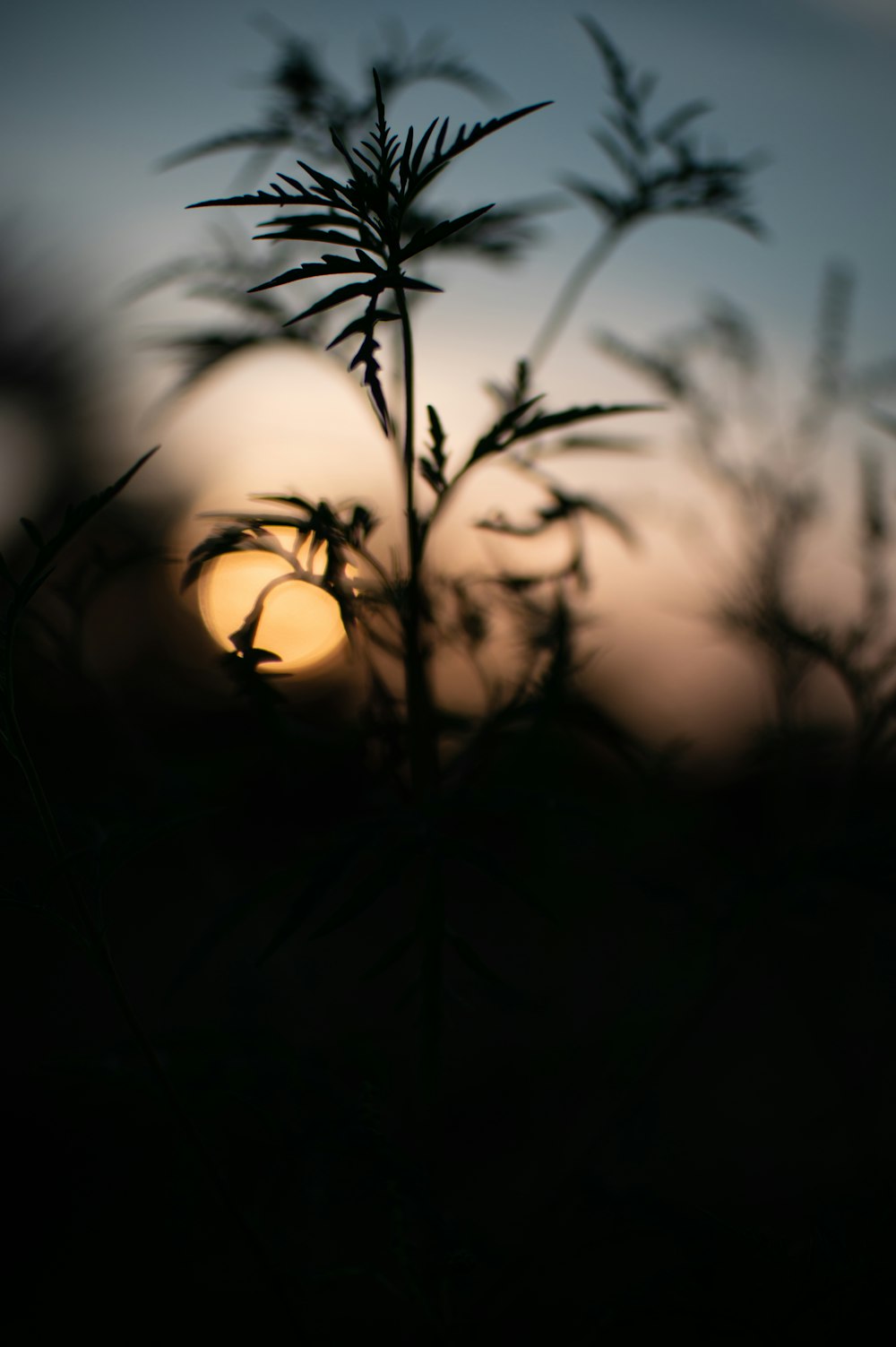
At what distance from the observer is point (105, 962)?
59 centimetres

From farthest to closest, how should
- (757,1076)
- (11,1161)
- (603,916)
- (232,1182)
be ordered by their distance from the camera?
(603,916) < (757,1076) < (11,1161) < (232,1182)

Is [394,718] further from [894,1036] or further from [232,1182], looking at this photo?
[894,1036]

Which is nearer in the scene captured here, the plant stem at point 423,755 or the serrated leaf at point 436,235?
the serrated leaf at point 436,235

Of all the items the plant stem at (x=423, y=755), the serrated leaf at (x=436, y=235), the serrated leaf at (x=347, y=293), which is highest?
the serrated leaf at (x=436, y=235)

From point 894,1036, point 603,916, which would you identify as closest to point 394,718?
point 894,1036

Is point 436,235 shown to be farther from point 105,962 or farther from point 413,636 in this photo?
point 105,962

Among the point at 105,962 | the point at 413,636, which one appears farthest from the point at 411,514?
the point at 105,962

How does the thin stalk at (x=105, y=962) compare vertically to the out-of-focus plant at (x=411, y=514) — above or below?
below

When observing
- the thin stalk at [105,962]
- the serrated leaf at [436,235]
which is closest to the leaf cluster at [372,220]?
the serrated leaf at [436,235]

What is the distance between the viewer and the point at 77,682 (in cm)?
93

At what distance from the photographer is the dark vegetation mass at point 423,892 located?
2.02ft

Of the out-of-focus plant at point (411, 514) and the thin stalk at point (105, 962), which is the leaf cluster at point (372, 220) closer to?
the out-of-focus plant at point (411, 514)

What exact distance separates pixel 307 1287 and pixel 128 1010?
1.23 ft

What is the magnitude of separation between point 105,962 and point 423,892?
0.23 m
